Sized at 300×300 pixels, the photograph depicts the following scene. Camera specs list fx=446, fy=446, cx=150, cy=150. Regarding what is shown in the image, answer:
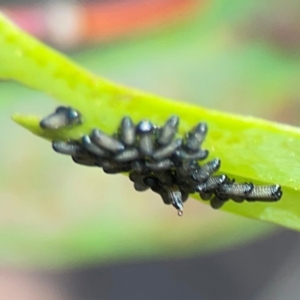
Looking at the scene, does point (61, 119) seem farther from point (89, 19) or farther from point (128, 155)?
point (89, 19)

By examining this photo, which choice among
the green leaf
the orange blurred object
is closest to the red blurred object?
the orange blurred object

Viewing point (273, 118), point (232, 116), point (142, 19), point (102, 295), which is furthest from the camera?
point (142, 19)

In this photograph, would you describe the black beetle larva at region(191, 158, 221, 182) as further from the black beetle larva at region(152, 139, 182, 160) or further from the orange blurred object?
the orange blurred object

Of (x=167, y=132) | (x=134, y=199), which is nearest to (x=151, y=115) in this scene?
(x=167, y=132)

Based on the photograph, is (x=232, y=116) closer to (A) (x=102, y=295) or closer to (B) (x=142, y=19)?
(A) (x=102, y=295)

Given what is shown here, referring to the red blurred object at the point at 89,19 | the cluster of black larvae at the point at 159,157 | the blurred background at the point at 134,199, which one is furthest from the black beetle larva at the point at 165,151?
the red blurred object at the point at 89,19

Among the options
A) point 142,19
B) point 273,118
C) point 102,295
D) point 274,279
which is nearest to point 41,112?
point 142,19

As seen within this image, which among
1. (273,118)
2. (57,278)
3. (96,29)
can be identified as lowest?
(57,278)
